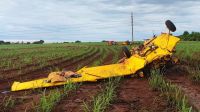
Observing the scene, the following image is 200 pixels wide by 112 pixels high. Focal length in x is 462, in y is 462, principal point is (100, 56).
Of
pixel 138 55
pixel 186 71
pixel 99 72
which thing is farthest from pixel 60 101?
pixel 186 71

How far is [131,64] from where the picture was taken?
513 inches

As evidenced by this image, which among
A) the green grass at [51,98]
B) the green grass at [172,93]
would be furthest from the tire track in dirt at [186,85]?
the green grass at [51,98]

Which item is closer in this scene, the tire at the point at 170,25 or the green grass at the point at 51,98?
the green grass at the point at 51,98

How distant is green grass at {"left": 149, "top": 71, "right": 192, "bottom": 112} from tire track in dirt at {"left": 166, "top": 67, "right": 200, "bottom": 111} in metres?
0.18

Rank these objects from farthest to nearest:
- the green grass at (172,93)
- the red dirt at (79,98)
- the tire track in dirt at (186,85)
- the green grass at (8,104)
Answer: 1. the tire track in dirt at (186,85)
2. the green grass at (8,104)
3. the red dirt at (79,98)
4. the green grass at (172,93)

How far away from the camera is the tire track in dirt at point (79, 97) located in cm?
835

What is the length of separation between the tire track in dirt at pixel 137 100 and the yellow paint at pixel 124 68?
0.71 meters

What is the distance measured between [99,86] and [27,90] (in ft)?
5.67

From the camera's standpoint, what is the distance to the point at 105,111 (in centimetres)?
792

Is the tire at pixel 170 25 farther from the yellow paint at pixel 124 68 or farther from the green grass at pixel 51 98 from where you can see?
the green grass at pixel 51 98

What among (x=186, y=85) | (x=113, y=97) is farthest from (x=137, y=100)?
(x=186, y=85)

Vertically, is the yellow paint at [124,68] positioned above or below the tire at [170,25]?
below

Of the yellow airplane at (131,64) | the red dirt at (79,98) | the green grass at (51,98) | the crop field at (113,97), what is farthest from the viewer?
the yellow airplane at (131,64)

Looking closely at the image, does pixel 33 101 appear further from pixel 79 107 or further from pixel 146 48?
pixel 146 48
